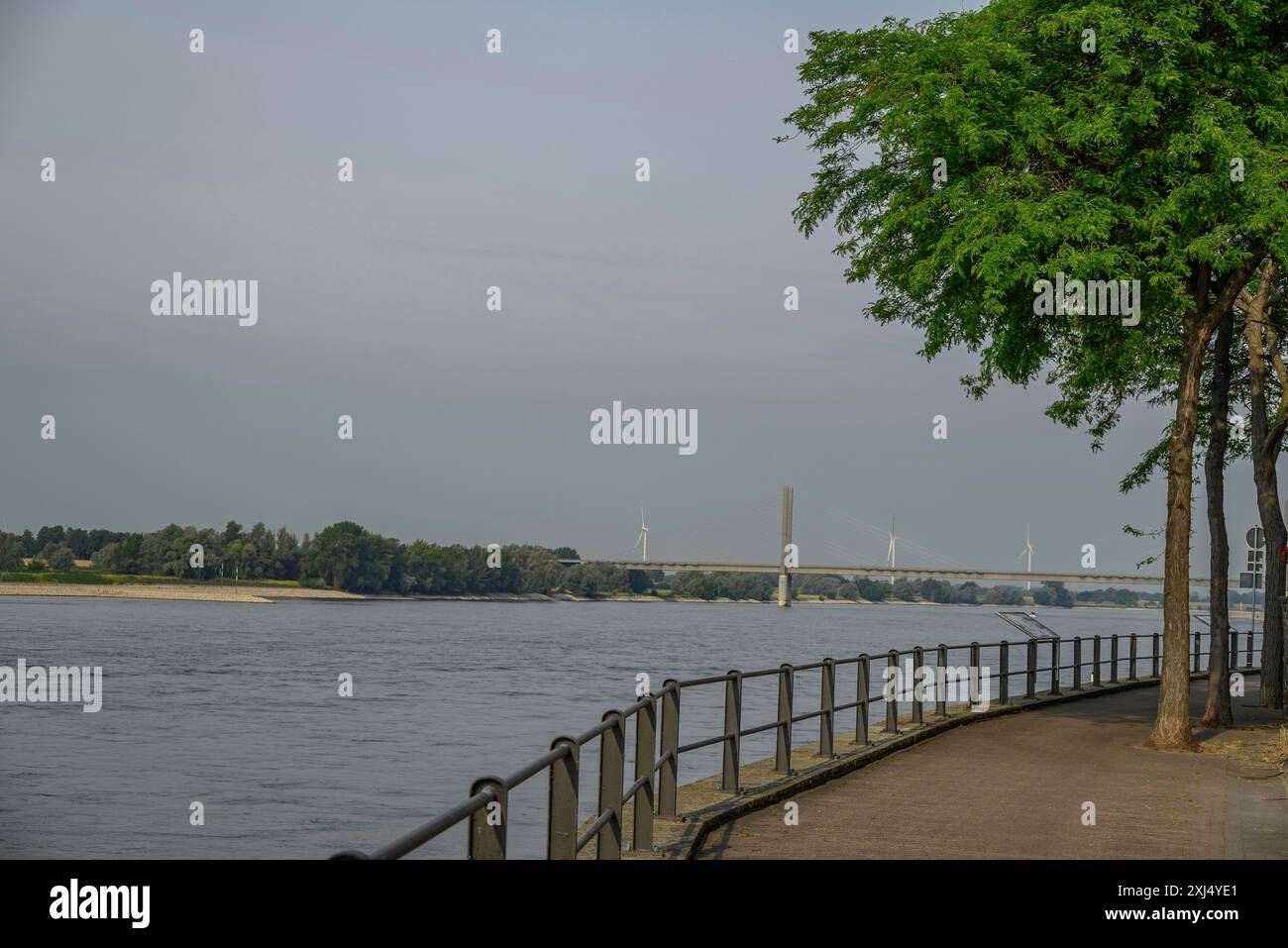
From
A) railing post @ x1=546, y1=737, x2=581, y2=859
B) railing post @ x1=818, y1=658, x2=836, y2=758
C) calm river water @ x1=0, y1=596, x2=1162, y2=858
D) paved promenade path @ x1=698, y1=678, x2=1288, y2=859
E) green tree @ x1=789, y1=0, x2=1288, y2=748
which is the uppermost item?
green tree @ x1=789, y1=0, x2=1288, y2=748

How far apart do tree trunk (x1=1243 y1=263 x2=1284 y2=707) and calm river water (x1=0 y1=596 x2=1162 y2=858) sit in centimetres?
→ 1032

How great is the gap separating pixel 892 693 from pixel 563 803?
1158 centimetres

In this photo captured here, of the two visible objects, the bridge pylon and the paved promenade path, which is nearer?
the paved promenade path

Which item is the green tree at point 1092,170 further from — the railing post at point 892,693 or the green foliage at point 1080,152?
the railing post at point 892,693

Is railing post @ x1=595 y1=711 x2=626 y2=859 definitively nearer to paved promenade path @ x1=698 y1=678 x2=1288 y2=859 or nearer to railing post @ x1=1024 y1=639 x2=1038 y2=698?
paved promenade path @ x1=698 y1=678 x2=1288 y2=859

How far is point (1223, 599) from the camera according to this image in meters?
21.2

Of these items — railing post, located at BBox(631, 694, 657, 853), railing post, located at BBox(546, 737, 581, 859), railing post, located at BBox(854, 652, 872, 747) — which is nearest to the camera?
railing post, located at BBox(546, 737, 581, 859)

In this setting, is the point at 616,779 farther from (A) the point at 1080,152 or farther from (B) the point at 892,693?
(A) the point at 1080,152

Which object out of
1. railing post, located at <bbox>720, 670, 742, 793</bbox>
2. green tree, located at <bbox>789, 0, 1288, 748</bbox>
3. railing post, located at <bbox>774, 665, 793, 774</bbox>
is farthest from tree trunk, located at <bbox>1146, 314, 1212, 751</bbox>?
railing post, located at <bbox>720, 670, 742, 793</bbox>

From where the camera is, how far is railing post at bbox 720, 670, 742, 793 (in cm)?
1196

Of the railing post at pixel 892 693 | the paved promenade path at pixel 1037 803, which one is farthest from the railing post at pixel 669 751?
the railing post at pixel 892 693

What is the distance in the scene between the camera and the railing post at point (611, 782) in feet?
27.4

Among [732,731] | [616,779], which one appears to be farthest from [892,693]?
[616,779]
